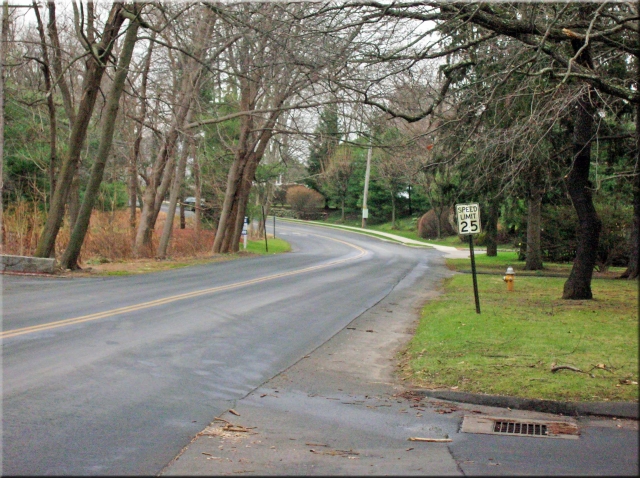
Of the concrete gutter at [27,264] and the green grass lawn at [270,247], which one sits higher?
the concrete gutter at [27,264]

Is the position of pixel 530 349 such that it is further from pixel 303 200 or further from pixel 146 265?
pixel 303 200

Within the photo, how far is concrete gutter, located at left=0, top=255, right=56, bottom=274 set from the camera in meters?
19.6

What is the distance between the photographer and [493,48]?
14.6m

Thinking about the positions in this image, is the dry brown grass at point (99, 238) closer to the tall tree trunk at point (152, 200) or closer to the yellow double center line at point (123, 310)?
the tall tree trunk at point (152, 200)

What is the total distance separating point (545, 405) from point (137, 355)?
554cm

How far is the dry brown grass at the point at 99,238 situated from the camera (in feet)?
77.1

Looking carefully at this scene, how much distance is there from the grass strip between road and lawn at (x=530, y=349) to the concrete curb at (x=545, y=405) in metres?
0.16

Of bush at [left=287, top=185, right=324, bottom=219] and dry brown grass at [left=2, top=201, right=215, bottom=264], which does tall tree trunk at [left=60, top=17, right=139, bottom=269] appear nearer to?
dry brown grass at [left=2, top=201, right=215, bottom=264]

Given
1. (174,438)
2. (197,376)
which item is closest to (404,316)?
(197,376)

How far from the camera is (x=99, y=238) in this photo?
1117 inches

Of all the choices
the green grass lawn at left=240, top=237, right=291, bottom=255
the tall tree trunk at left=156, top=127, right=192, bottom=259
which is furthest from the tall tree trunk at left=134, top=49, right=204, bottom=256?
the green grass lawn at left=240, top=237, right=291, bottom=255

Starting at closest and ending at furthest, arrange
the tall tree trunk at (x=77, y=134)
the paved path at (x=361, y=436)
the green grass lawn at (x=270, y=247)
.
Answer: the paved path at (x=361, y=436) < the tall tree trunk at (x=77, y=134) < the green grass lawn at (x=270, y=247)

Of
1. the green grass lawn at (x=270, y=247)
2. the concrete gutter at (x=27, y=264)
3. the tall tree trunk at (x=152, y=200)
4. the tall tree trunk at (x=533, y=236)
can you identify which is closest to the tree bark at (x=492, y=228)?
the tall tree trunk at (x=533, y=236)

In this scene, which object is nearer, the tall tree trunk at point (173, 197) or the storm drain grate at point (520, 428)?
the storm drain grate at point (520, 428)
